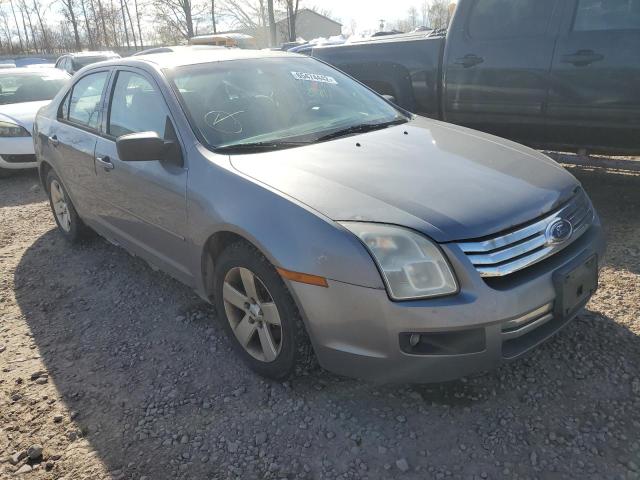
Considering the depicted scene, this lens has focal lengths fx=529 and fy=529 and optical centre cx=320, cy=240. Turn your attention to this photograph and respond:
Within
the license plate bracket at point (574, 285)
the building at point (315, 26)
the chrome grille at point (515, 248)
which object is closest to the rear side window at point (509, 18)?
the chrome grille at point (515, 248)

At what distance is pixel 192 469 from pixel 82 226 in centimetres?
300

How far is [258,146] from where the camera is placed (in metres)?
2.82

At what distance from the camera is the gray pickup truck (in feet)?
13.3

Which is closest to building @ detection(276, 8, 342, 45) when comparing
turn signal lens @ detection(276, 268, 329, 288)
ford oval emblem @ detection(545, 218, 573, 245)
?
ford oval emblem @ detection(545, 218, 573, 245)

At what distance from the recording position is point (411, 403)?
8.11ft

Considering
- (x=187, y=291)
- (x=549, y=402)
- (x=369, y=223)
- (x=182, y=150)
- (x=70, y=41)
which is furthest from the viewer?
(x=70, y=41)

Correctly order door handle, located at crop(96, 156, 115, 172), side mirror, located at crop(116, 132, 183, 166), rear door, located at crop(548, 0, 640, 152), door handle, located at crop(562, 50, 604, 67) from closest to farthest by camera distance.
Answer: side mirror, located at crop(116, 132, 183, 166), door handle, located at crop(96, 156, 115, 172), rear door, located at crop(548, 0, 640, 152), door handle, located at crop(562, 50, 604, 67)

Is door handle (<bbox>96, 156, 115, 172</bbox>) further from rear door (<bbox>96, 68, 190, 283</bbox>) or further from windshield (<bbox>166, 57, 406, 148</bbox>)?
windshield (<bbox>166, 57, 406, 148</bbox>)

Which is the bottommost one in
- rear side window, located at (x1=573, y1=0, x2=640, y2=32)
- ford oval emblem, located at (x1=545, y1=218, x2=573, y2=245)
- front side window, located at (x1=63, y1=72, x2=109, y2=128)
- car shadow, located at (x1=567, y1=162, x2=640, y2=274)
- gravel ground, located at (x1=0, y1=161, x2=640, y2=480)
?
gravel ground, located at (x1=0, y1=161, x2=640, y2=480)

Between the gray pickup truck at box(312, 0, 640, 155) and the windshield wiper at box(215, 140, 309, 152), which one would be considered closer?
the windshield wiper at box(215, 140, 309, 152)

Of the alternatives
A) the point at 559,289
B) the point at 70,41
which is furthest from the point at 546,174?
the point at 70,41

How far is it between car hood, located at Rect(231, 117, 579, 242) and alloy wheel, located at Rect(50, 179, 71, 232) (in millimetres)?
2712

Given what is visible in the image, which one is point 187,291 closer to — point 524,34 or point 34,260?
point 34,260

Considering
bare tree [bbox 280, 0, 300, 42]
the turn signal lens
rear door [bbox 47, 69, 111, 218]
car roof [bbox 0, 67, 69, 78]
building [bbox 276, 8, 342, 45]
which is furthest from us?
building [bbox 276, 8, 342, 45]
